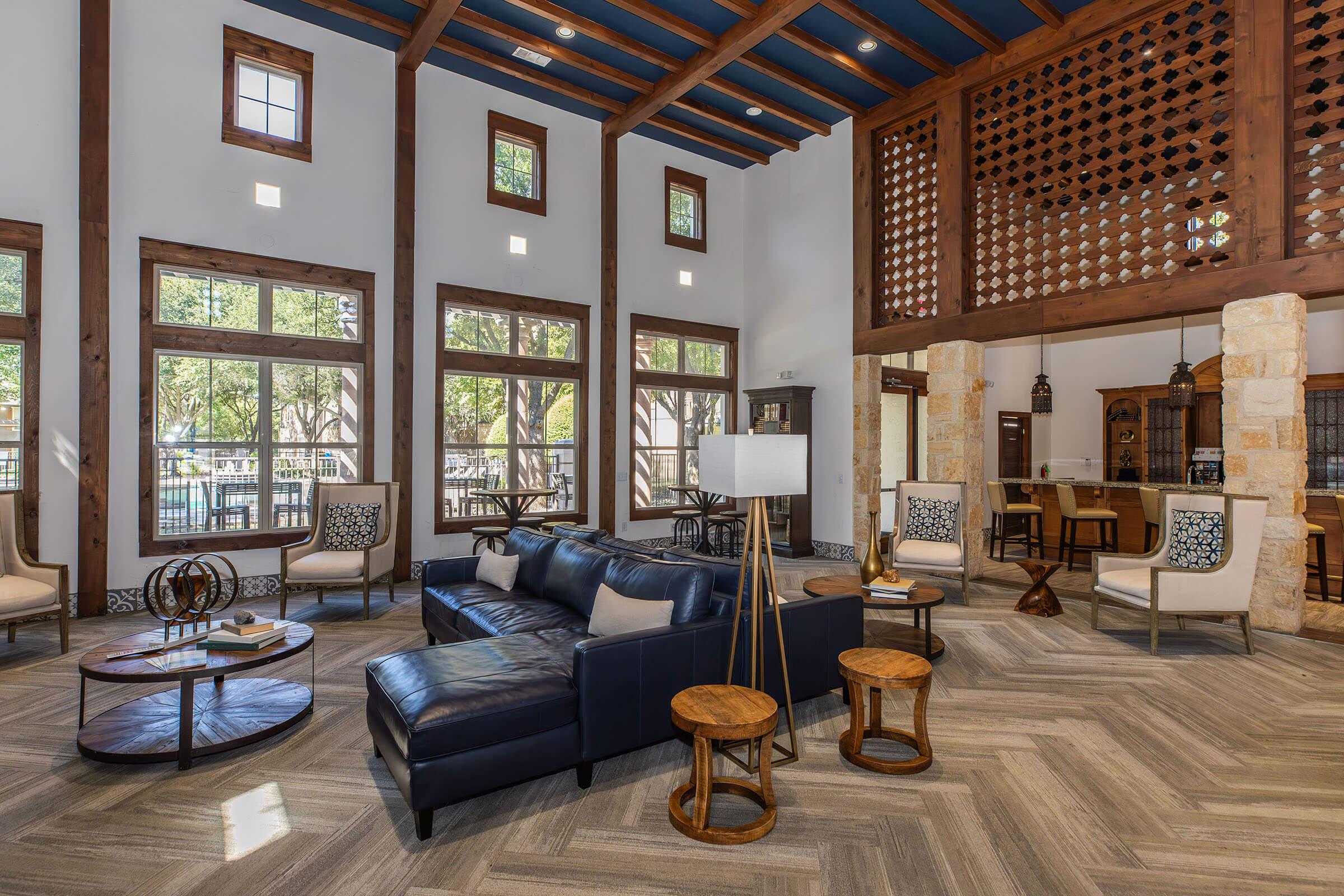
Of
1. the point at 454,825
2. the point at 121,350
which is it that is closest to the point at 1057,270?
the point at 454,825

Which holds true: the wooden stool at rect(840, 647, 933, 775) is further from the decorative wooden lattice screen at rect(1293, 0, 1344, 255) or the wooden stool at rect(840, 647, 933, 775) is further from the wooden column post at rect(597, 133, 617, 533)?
the wooden column post at rect(597, 133, 617, 533)

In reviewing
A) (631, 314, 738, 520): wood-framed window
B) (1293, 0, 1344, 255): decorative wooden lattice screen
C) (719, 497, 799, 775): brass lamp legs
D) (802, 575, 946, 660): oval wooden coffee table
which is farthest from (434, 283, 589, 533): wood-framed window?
(1293, 0, 1344, 255): decorative wooden lattice screen

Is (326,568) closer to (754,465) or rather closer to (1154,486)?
(754,465)

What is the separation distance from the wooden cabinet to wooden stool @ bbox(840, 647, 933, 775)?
5020 mm

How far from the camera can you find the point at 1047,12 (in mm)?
5711

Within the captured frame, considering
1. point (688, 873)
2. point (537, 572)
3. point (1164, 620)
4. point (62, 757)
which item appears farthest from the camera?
point (1164, 620)

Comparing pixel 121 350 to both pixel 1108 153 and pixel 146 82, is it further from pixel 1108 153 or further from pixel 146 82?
pixel 1108 153

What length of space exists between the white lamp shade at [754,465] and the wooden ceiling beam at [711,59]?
4198 mm

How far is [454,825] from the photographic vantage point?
243 cm

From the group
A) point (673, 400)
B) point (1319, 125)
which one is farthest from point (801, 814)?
point (673, 400)

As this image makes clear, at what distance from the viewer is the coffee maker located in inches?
319

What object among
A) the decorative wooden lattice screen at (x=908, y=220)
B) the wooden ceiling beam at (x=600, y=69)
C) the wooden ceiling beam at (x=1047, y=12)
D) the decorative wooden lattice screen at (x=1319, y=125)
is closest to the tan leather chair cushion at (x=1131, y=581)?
the decorative wooden lattice screen at (x=1319, y=125)

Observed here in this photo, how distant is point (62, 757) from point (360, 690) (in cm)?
122

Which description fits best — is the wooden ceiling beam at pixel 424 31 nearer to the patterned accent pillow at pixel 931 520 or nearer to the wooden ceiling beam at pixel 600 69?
the wooden ceiling beam at pixel 600 69
